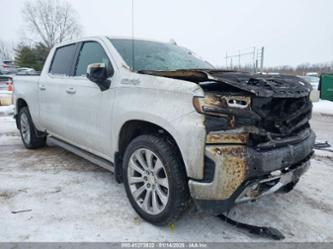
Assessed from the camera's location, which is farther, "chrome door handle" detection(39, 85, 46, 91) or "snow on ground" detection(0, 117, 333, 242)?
"chrome door handle" detection(39, 85, 46, 91)

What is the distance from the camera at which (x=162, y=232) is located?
2742 mm

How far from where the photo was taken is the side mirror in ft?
10.1

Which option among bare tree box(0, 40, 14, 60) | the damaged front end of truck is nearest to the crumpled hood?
the damaged front end of truck

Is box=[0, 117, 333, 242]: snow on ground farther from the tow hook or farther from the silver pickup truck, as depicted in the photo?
the silver pickup truck

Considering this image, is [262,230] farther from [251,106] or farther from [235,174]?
[251,106]

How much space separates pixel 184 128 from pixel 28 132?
4204 millimetres

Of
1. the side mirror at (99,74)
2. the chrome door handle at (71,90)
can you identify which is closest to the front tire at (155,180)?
the side mirror at (99,74)

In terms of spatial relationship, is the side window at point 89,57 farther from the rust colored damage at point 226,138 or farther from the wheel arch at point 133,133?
the rust colored damage at point 226,138

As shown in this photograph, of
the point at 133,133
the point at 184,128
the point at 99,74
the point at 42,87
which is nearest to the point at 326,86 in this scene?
the point at 42,87

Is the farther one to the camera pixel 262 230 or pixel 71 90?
pixel 71 90

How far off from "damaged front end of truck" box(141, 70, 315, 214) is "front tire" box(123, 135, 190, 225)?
200mm

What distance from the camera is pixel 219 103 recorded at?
2.26 meters

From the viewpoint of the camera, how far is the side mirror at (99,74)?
3.07 metres

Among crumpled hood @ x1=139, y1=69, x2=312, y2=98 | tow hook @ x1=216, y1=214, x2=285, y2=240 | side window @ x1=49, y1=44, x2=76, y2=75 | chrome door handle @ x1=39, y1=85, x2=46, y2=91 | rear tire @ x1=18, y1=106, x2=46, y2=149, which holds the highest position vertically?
side window @ x1=49, y1=44, x2=76, y2=75
